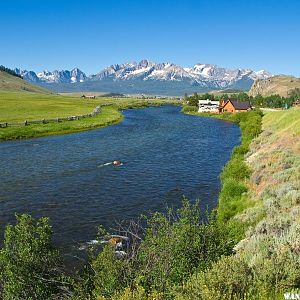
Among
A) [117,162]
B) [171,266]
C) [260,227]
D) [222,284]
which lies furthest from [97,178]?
[222,284]

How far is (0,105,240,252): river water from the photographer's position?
1342 inches

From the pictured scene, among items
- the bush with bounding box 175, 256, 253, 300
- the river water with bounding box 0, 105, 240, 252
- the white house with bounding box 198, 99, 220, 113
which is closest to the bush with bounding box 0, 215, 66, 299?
the bush with bounding box 175, 256, 253, 300

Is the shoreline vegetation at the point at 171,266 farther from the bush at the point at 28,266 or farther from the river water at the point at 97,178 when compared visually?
→ the river water at the point at 97,178

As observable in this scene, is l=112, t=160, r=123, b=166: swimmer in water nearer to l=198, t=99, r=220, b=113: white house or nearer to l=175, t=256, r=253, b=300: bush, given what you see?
l=175, t=256, r=253, b=300: bush

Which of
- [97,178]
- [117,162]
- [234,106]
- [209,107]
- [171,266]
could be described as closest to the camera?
[171,266]

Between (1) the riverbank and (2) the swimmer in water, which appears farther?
(2) the swimmer in water

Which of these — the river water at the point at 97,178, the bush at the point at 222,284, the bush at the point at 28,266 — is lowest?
the river water at the point at 97,178

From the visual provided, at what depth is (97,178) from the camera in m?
47.6

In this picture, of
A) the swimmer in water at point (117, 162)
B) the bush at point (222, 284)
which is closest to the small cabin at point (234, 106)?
the swimmer in water at point (117, 162)

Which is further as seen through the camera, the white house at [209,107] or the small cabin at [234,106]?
the white house at [209,107]

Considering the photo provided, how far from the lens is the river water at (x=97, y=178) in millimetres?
→ 34094

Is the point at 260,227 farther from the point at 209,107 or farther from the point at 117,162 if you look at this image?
the point at 209,107

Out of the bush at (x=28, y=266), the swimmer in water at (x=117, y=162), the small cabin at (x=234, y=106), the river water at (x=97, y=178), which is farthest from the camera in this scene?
the small cabin at (x=234, y=106)

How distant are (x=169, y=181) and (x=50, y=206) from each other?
50.3 ft
